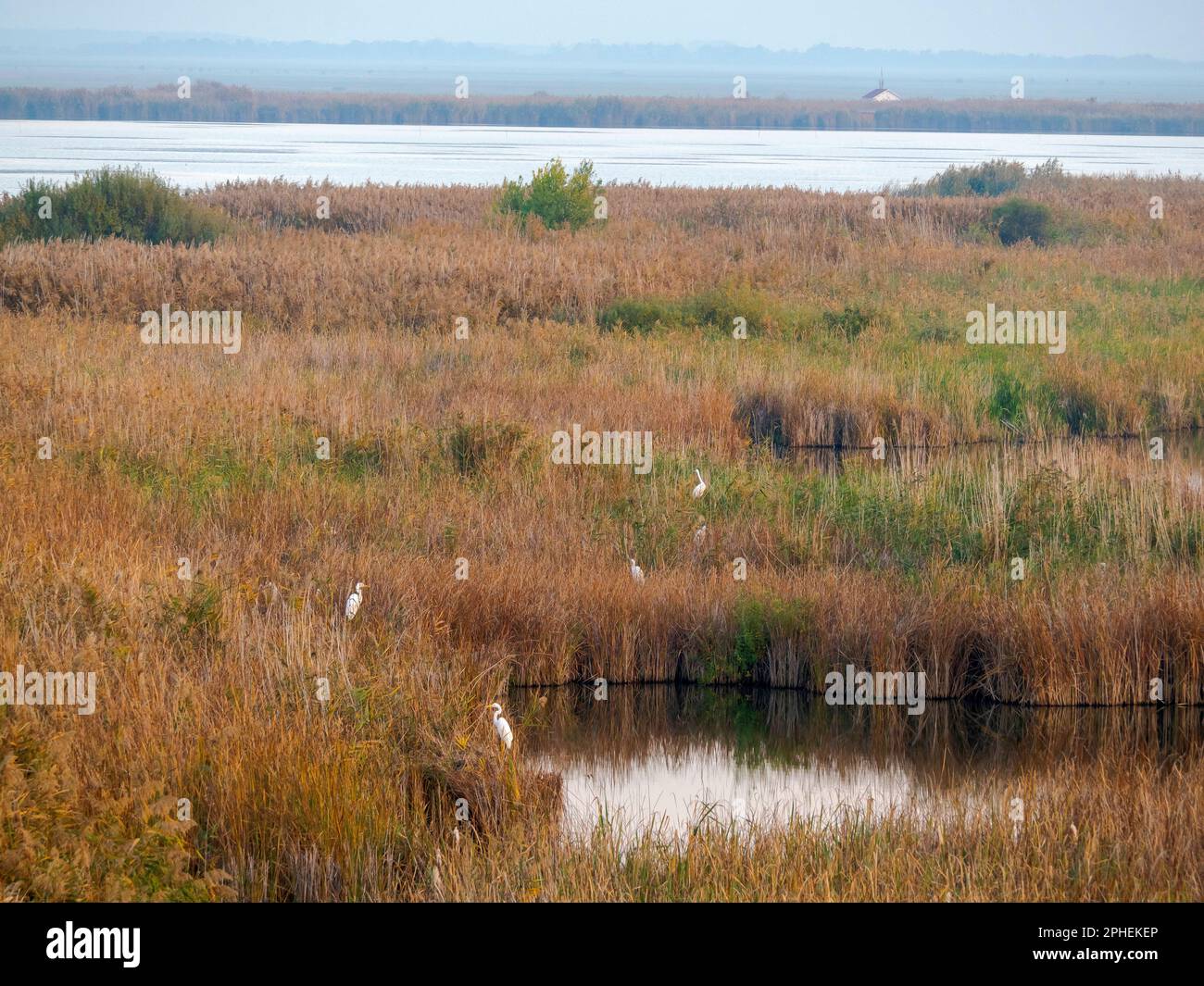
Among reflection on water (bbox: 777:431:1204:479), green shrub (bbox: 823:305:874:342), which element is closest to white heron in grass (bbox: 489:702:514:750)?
reflection on water (bbox: 777:431:1204:479)

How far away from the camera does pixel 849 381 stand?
639 inches

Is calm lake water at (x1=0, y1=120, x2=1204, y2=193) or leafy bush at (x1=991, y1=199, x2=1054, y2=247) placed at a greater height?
calm lake water at (x1=0, y1=120, x2=1204, y2=193)

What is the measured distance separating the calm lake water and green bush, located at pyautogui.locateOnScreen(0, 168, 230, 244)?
14434 millimetres

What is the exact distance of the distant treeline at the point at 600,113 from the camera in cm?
14088

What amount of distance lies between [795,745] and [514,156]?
78.9 meters

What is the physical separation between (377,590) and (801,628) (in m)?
2.75

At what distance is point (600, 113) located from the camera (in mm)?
147000

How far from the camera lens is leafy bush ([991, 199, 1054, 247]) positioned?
32.8 metres

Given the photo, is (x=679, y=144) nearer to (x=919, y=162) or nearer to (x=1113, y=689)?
(x=919, y=162)

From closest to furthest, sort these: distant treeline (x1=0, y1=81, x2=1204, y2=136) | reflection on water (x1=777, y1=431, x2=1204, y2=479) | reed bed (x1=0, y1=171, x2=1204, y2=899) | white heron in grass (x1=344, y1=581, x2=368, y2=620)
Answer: reed bed (x1=0, y1=171, x2=1204, y2=899) < white heron in grass (x1=344, y1=581, x2=368, y2=620) < reflection on water (x1=777, y1=431, x2=1204, y2=479) < distant treeline (x1=0, y1=81, x2=1204, y2=136)

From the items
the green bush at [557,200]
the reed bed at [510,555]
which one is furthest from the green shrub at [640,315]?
the green bush at [557,200]

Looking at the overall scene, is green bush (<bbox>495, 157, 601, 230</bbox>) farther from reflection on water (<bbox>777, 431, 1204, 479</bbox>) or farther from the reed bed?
reflection on water (<bbox>777, 431, 1204, 479</bbox>)

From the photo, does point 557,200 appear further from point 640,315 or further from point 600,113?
point 600,113

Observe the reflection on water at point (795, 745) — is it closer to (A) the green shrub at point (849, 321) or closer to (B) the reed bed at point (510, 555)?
(B) the reed bed at point (510, 555)
